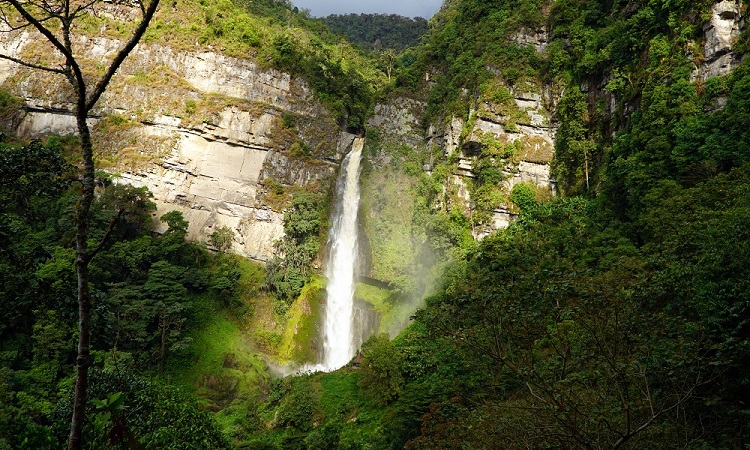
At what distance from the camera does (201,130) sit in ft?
124

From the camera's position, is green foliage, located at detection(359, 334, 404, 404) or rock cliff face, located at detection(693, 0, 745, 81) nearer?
green foliage, located at detection(359, 334, 404, 404)

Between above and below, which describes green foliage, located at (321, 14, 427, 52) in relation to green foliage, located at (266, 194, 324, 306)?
above

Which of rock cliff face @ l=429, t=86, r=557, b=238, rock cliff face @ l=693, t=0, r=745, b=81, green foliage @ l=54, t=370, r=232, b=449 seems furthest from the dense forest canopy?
rock cliff face @ l=429, t=86, r=557, b=238

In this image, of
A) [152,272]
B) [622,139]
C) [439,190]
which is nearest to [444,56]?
[439,190]

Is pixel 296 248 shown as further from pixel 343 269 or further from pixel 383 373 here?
pixel 383 373

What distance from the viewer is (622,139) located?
23.9 metres

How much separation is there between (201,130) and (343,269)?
51.7 ft

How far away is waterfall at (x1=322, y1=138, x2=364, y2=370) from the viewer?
3189 centimetres

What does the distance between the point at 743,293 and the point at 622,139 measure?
59.6ft

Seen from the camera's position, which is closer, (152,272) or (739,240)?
(739,240)

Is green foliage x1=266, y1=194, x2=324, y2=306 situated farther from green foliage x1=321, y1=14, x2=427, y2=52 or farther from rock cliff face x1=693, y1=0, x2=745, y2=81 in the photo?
green foliage x1=321, y1=14, x2=427, y2=52

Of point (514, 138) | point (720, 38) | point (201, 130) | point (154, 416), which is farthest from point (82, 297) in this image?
point (201, 130)

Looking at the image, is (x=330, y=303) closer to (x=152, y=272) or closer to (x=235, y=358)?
(x=235, y=358)

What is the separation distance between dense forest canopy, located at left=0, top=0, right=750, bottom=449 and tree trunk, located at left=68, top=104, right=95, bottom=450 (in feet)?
1.02
